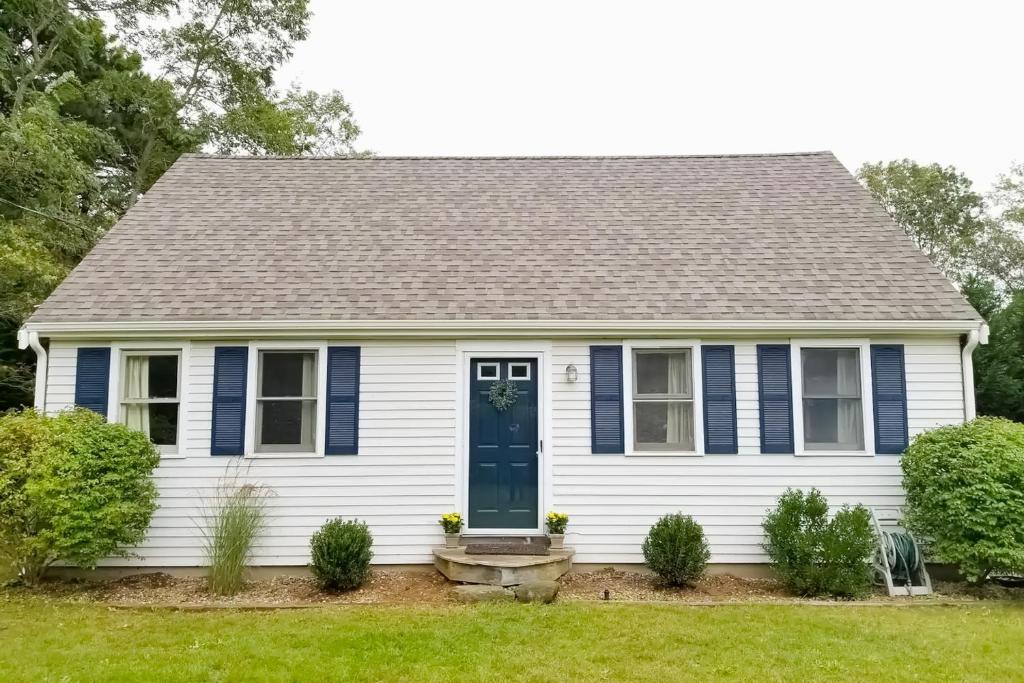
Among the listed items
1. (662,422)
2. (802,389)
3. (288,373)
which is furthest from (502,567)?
(802,389)

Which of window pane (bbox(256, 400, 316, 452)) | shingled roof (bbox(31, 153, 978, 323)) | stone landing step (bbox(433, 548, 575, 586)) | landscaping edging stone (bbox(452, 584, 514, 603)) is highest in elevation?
shingled roof (bbox(31, 153, 978, 323))

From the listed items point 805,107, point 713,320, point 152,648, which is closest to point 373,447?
point 152,648

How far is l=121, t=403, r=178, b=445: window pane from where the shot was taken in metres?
7.36

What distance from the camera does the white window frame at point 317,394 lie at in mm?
7250

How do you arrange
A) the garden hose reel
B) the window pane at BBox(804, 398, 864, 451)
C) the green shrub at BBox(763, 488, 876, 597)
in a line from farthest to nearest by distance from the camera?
the window pane at BBox(804, 398, 864, 451)
the garden hose reel
the green shrub at BBox(763, 488, 876, 597)

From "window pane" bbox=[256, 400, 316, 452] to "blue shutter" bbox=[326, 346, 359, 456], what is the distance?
0.29 m

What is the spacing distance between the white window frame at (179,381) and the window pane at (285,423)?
31.6 inches

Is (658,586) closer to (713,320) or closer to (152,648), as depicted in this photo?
(713,320)

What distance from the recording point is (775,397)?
7.30 metres

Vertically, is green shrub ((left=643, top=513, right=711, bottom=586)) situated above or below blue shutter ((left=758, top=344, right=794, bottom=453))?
below

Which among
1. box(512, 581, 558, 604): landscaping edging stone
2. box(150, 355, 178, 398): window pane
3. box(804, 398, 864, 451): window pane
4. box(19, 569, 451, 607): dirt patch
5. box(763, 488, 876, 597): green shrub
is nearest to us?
box(512, 581, 558, 604): landscaping edging stone

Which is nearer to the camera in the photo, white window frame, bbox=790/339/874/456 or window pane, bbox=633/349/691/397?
white window frame, bbox=790/339/874/456

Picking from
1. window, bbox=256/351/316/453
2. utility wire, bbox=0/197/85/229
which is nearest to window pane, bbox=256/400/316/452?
window, bbox=256/351/316/453

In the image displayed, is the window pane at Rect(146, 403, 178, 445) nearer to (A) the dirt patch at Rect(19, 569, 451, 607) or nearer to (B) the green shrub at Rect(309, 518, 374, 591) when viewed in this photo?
(A) the dirt patch at Rect(19, 569, 451, 607)
